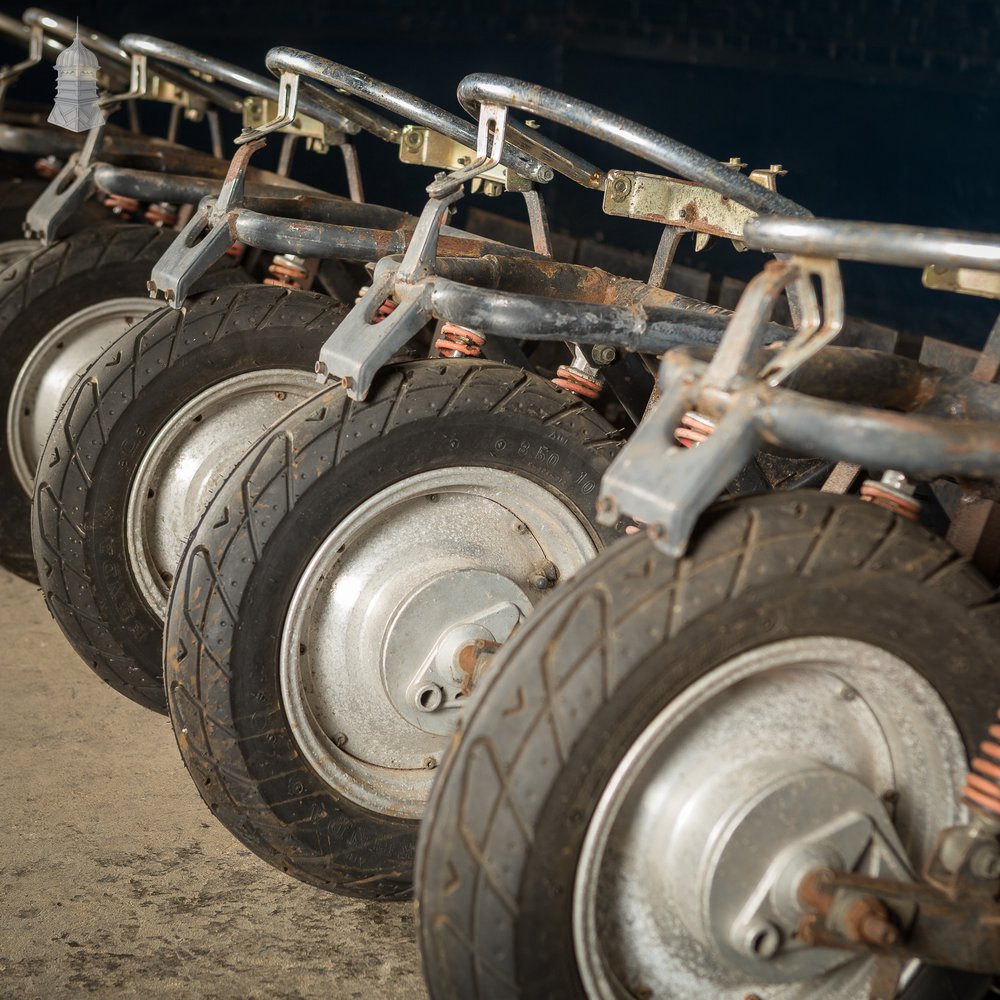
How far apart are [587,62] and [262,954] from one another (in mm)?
4304

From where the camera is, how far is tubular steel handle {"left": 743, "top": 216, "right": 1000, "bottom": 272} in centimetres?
125

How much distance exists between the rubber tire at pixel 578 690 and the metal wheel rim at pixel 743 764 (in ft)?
0.07

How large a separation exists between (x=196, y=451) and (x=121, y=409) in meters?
0.15

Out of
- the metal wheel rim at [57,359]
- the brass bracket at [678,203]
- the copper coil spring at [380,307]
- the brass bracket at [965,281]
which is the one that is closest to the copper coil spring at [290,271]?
the copper coil spring at [380,307]

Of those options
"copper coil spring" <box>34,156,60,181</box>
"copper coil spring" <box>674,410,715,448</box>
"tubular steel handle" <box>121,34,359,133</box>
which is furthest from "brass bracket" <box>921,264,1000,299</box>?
"copper coil spring" <box>34,156,60,181</box>

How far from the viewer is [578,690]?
126 centimetres

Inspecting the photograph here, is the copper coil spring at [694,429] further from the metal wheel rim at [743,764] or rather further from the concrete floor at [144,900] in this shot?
the concrete floor at [144,900]

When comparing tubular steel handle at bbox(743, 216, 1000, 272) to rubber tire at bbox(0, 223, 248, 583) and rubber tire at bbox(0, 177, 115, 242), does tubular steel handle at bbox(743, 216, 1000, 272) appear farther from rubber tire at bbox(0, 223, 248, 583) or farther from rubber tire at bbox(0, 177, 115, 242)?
rubber tire at bbox(0, 177, 115, 242)

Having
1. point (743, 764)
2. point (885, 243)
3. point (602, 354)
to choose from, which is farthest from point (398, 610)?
point (885, 243)

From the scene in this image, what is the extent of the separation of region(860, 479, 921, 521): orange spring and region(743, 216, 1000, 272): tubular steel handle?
35cm

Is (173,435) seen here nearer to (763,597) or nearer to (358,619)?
(358,619)

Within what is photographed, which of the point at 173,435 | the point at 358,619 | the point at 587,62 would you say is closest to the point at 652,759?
the point at 358,619

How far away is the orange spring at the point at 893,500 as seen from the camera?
155 cm

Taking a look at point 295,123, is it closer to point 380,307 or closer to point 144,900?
point 380,307
